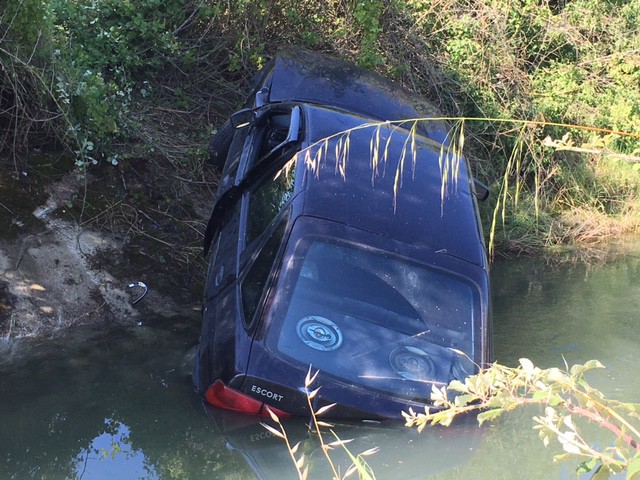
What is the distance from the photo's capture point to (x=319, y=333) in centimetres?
416

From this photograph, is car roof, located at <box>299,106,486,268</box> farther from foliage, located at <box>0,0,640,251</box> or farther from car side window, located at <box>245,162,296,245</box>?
foliage, located at <box>0,0,640,251</box>

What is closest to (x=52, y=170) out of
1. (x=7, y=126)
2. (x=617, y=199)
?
(x=7, y=126)

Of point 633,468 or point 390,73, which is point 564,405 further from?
point 390,73

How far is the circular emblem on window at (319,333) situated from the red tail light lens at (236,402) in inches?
16.7

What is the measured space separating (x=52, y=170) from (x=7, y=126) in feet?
1.79

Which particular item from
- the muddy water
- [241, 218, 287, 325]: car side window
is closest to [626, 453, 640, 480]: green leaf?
the muddy water

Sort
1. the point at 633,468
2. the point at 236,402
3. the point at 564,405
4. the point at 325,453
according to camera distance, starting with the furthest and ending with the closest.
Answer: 1. the point at 236,402
2. the point at 325,453
3. the point at 564,405
4. the point at 633,468

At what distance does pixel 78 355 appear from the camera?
518 centimetres

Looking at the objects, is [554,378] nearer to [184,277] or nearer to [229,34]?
[184,277]

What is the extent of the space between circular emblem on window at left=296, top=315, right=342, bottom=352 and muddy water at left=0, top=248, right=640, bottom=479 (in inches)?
17.9

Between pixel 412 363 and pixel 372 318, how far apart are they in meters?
0.34

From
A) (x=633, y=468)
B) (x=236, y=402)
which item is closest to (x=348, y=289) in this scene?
(x=236, y=402)

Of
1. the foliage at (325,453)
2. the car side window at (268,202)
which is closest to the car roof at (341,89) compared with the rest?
the car side window at (268,202)

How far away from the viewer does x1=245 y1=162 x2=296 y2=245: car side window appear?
4.77 metres
